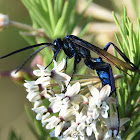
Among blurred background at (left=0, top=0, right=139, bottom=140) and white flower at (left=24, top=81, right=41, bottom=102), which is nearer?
white flower at (left=24, top=81, right=41, bottom=102)

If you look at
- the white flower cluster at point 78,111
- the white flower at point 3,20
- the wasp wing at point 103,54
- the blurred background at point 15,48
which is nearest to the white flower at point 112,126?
the white flower cluster at point 78,111

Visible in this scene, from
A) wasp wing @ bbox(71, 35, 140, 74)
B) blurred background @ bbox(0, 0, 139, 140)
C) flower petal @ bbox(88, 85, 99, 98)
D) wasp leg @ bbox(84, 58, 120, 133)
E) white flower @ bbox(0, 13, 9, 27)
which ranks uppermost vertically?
wasp wing @ bbox(71, 35, 140, 74)

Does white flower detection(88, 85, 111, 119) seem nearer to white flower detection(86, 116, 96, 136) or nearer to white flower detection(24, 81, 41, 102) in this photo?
white flower detection(86, 116, 96, 136)

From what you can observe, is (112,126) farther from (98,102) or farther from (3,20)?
(3,20)

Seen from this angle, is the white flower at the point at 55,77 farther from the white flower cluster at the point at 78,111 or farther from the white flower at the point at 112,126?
the white flower at the point at 112,126

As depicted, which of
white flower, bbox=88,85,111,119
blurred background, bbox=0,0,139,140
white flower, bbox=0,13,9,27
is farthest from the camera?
blurred background, bbox=0,0,139,140

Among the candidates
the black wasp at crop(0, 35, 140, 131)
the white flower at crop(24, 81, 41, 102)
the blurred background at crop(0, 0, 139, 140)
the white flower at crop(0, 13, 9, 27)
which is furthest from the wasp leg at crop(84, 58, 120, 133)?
the blurred background at crop(0, 0, 139, 140)

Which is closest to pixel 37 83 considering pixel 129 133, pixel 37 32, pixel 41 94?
pixel 41 94
